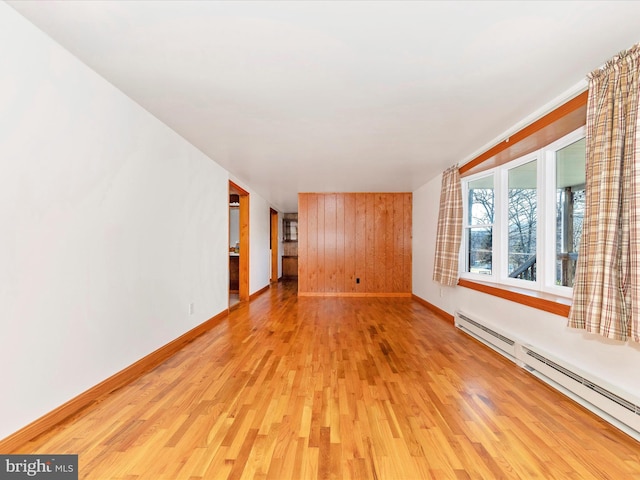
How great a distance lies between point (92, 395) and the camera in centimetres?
202

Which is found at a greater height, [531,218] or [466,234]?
[531,218]

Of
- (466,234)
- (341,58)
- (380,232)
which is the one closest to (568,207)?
(466,234)

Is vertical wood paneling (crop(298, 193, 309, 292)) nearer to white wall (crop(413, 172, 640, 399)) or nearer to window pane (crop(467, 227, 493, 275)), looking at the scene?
white wall (crop(413, 172, 640, 399))

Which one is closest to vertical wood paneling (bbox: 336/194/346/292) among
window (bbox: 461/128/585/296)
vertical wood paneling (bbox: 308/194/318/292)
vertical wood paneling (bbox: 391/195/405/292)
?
vertical wood paneling (bbox: 308/194/318/292)

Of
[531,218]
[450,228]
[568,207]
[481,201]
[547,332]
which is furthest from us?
[450,228]

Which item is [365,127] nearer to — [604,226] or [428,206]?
[604,226]

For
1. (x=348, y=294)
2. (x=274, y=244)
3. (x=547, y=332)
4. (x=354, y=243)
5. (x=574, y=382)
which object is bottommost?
(x=348, y=294)

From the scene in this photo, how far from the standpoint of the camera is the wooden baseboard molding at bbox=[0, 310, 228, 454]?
1.54m

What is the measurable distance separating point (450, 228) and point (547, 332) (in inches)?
78.5

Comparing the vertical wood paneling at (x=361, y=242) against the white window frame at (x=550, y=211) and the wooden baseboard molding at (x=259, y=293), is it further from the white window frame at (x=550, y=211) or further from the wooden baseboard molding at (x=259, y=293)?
the white window frame at (x=550, y=211)

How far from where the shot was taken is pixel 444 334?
12.1 ft

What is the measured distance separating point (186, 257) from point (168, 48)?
221cm

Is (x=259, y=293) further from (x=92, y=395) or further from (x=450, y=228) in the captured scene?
(x=92, y=395)

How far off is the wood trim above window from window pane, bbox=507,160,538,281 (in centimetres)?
23
